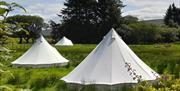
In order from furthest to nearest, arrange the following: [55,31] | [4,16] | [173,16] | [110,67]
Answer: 1. [173,16]
2. [55,31]
3. [110,67]
4. [4,16]

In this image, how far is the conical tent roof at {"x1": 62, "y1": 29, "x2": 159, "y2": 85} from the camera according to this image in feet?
46.8

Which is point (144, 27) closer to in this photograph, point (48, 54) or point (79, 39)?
point (79, 39)

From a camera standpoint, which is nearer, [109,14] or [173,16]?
[109,14]

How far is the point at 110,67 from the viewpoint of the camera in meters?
14.6

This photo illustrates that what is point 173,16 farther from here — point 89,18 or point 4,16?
point 4,16

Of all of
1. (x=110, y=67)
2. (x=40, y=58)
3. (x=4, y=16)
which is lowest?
(x=40, y=58)

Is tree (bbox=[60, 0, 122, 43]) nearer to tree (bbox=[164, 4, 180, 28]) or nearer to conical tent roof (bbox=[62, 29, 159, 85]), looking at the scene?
tree (bbox=[164, 4, 180, 28])

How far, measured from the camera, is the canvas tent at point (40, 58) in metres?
26.2

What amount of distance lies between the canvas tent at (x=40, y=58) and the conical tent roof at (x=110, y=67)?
11144mm

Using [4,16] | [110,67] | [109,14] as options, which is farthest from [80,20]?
[4,16]

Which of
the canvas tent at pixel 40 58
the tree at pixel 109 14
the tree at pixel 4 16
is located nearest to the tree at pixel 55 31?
the tree at pixel 109 14

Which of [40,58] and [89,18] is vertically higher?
[89,18]

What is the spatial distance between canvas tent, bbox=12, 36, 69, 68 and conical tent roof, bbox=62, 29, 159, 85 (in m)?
11.1

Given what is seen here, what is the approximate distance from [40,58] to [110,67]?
1271 centimetres
